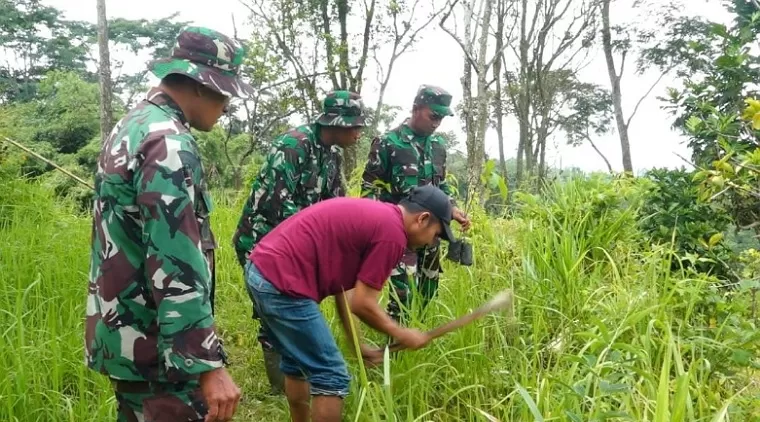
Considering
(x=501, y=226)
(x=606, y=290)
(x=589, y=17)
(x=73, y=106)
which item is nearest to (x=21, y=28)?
(x=73, y=106)

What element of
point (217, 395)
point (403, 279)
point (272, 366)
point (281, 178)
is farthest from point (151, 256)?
point (403, 279)

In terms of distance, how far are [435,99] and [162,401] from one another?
250cm

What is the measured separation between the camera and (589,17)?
15.2 meters

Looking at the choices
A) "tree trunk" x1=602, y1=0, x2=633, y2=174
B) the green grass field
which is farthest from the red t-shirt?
"tree trunk" x1=602, y1=0, x2=633, y2=174

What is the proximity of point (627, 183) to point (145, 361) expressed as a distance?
4276mm

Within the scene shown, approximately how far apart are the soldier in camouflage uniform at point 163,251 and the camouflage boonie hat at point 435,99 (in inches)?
78.7

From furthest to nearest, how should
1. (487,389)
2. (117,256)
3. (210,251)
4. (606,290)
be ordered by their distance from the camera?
(606,290) → (487,389) → (210,251) → (117,256)

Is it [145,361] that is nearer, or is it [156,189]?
[156,189]

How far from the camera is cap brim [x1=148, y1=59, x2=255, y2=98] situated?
1.63 m

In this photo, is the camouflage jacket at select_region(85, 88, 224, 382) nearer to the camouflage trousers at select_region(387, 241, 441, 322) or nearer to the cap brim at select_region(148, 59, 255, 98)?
the cap brim at select_region(148, 59, 255, 98)

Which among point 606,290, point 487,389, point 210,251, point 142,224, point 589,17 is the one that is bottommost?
point 487,389

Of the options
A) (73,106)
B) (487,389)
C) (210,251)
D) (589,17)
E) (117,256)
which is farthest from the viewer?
(589,17)

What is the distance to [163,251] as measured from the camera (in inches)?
58.5

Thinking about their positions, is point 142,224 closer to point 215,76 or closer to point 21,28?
point 215,76
